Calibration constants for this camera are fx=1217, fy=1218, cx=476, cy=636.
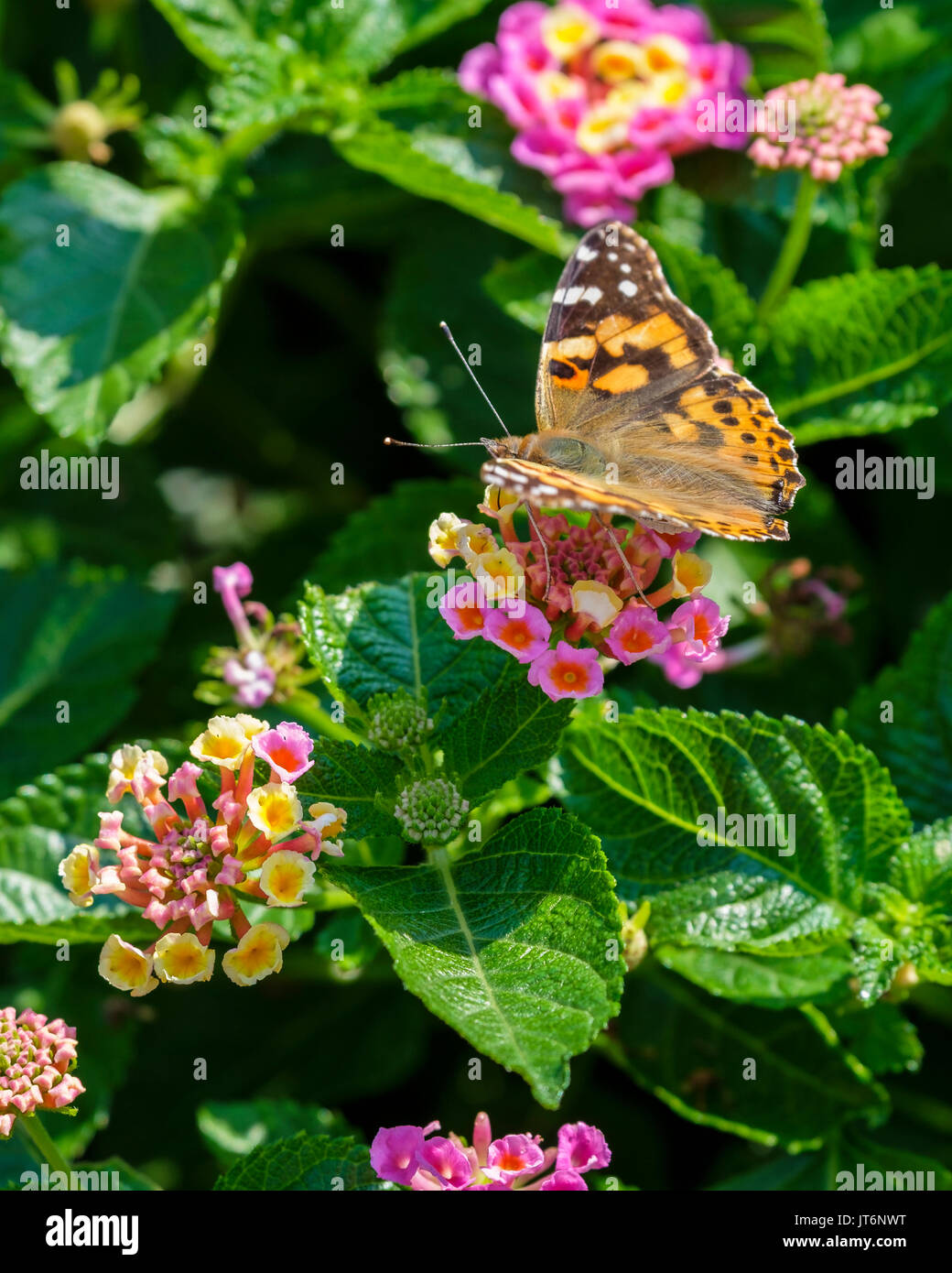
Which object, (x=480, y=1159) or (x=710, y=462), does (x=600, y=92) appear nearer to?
(x=710, y=462)

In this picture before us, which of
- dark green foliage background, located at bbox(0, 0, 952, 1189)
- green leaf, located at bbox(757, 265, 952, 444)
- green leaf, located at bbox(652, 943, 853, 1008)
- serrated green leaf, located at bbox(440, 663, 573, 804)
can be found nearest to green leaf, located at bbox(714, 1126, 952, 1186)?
dark green foliage background, located at bbox(0, 0, 952, 1189)

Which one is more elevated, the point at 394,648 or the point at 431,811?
the point at 394,648

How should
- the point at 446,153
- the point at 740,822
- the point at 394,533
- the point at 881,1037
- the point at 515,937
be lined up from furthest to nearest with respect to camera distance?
the point at 446,153
the point at 394,533
the point at 881,1037
the point at 740,822
the point at 515,937

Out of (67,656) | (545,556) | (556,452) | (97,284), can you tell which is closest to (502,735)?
(545,556)

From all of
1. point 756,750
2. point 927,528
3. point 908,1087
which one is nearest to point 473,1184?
point 756,750

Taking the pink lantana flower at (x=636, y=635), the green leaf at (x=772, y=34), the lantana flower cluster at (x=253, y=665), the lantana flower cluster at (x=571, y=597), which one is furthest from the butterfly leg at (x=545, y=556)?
the green leaf at (x=772, y=34)
